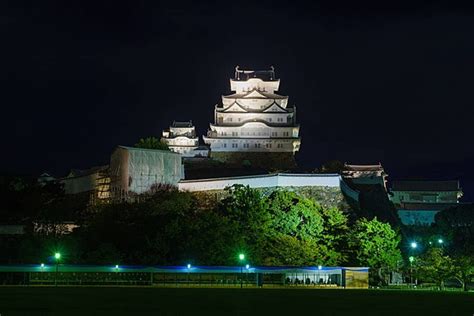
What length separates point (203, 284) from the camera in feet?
125

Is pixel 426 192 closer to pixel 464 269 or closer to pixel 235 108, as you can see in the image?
pixel 235 108

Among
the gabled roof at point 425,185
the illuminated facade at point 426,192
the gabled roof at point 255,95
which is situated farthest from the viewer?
the gabled roof at point 425,185

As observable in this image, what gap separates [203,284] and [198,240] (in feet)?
12.5

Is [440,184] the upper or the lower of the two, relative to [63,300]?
upper

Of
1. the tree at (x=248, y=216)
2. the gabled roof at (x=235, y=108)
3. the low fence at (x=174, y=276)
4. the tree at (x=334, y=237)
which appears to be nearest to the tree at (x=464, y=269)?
the low fence at (x=174, y=276)

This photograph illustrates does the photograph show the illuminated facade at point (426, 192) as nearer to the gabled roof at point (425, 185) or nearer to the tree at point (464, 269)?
the gabled roof at point (425, 185)

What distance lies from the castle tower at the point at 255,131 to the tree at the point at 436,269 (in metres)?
27.8

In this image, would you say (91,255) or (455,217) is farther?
(455,217)

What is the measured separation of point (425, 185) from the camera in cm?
8438

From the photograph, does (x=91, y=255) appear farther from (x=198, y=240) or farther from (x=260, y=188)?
(x=260, y=188)

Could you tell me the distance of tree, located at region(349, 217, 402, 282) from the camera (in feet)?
139

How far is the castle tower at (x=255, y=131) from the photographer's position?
70.1m

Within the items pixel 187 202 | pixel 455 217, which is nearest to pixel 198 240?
pixel 187 202

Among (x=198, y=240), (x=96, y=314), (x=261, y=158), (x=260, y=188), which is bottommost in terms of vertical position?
(x=96, y=314)
